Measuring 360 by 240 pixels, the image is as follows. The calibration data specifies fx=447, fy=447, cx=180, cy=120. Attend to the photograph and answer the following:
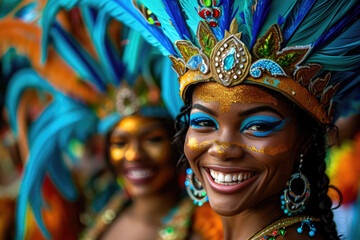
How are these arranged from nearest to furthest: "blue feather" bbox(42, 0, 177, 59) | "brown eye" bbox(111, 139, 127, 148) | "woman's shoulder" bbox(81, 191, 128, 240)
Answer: "blue feather" bbox(42, 0, 177, 59)
"brown eye" bbox(111, 139, 127, 148)
"woman's shoulder" bbox(81, 191, 128, 240)

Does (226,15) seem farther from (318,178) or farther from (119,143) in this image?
(119,143)

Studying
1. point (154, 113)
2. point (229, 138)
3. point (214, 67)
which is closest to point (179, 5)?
point (214, 67)

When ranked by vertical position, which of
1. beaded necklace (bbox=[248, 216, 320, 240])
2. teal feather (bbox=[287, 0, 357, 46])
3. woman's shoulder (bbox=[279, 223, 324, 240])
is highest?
teal feather (bbox=[287, 0, 357, 46])

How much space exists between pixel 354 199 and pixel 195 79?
155 cm

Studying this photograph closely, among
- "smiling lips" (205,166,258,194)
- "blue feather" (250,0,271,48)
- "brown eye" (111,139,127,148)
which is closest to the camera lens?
"blue feather" (250,0,271,48)

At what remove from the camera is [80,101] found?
3.41 metres

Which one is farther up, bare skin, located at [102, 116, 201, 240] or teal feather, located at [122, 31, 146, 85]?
teal feather, located at [122, 31, 146, 85]

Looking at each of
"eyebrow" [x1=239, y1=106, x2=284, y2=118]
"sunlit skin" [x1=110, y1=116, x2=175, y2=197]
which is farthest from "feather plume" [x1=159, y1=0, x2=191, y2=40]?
"sunlit skin" [x1=110, y1=116, x2=175, y2=197]

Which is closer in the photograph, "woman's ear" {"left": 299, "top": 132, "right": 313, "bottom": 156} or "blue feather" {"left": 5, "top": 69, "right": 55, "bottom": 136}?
"woman's ear" {"left": 299, "top": 132, "right": 313, "bottom": 156}

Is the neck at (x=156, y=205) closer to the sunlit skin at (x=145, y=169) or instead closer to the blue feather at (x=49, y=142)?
the sunlit skin at (x=145, y=169)

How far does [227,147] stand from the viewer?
1.59 metres

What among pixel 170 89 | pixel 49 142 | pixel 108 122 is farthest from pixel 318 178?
pixel 49 142

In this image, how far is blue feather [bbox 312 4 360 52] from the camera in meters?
1.55

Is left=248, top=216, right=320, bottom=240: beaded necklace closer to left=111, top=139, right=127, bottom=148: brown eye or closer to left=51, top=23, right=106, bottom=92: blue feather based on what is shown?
left=111, top=139, right=127, bottom=148: brown eye
